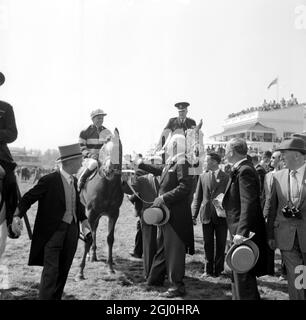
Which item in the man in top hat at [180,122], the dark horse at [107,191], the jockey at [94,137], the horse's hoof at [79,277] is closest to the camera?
the horse's hoof at [79,277]

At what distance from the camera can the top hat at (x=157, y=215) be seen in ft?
17.6

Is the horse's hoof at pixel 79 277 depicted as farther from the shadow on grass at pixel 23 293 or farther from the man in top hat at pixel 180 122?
the man in top hat at pixel 180 122

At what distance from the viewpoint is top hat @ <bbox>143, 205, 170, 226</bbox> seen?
5.35 meters

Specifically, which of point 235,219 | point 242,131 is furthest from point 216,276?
point 242,131

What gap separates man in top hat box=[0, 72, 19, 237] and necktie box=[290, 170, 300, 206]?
11.6 feet

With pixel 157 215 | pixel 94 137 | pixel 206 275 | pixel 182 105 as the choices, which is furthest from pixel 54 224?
pixel 182 105

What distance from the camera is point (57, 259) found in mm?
4258

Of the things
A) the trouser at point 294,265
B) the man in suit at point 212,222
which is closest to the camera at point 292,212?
the trouser at point 294,265

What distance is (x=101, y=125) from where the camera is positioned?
8383mm

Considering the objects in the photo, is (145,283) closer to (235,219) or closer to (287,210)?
(235,219)

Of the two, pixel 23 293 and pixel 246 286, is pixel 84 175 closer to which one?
pixel 23 293

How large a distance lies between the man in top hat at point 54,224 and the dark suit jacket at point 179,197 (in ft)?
5.27

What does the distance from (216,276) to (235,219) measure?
8.72ft

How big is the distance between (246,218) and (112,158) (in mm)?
3296
